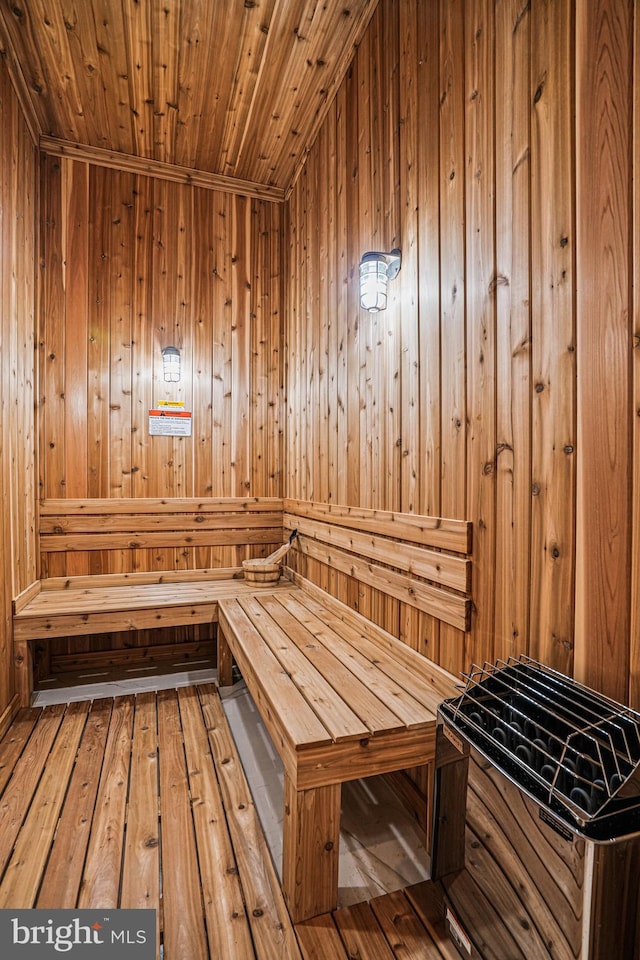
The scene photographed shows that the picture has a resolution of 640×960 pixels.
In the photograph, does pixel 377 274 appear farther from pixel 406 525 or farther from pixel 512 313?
pixel 406 525

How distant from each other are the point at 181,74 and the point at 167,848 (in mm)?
3664

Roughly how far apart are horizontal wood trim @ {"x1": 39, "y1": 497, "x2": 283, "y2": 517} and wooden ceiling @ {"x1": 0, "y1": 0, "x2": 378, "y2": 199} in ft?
7.74

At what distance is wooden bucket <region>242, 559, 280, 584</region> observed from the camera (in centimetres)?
323

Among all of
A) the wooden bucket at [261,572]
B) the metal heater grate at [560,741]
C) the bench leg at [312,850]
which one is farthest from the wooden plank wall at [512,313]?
the wooden bucket at [261,572]

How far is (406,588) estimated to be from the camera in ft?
6.24

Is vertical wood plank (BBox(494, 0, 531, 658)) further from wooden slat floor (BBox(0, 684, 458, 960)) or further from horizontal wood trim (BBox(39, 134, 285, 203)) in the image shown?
horizontal wood trim (BBox(39, 134, 285, 203))

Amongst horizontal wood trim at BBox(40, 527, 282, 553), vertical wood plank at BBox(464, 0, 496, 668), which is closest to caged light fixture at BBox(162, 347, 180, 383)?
horizontal wood trim at BBox(40, 527, 282, 553)

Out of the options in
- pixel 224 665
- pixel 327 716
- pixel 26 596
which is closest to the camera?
pixel 327 716

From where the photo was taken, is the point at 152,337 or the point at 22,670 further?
the point at 152,337

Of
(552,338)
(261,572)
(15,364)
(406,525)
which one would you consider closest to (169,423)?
(15,364)

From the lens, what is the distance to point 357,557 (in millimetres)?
2348

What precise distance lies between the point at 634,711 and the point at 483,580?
557 millimetres

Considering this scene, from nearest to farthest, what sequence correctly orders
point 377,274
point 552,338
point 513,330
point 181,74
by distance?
point 552,338 → point 513,330 → point 377,274 → point 181,74

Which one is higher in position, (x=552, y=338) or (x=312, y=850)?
(x=552, y=338)
